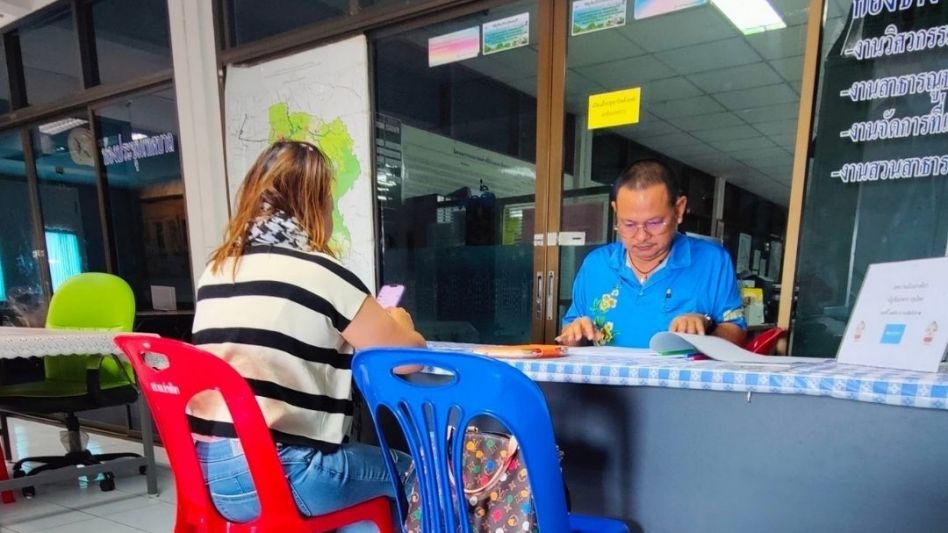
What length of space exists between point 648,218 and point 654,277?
7.9 inches

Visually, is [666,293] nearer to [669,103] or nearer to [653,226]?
[653,226]

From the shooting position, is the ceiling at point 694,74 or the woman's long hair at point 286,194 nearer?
the woman's long hair at point 286,194

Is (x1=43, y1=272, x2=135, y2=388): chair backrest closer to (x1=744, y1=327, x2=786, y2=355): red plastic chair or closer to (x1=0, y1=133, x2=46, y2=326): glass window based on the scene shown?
(x1=0, y1=133, x2=46, y2=326): glass window

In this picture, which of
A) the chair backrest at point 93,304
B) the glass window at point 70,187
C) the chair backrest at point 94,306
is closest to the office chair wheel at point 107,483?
the chair backrest at point 94,306

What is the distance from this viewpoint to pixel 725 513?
95cm

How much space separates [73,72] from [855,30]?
489 cm

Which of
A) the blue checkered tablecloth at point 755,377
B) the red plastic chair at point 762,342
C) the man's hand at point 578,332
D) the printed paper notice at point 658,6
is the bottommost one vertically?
the red plastic chair at point 762,342

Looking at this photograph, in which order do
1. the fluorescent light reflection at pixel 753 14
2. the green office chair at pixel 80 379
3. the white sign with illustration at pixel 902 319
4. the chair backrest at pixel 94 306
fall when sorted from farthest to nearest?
the chair backrest at pixel 94 306 → the green office chair at pixel 80 379 → the fluorescent light reflection at pixel 753 14 → the white sign with illustration at pixel 902 319

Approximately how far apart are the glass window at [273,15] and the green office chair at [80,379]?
164cm

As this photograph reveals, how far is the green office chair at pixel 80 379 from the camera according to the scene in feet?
7.21

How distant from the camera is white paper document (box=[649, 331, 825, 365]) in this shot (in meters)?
1.00

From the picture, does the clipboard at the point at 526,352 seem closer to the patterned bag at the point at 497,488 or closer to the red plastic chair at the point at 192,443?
the patterned bag at the point at 497,488

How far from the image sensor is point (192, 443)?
993 millimetres

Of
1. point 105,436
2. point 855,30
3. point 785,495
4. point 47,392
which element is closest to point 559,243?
point 855,30
